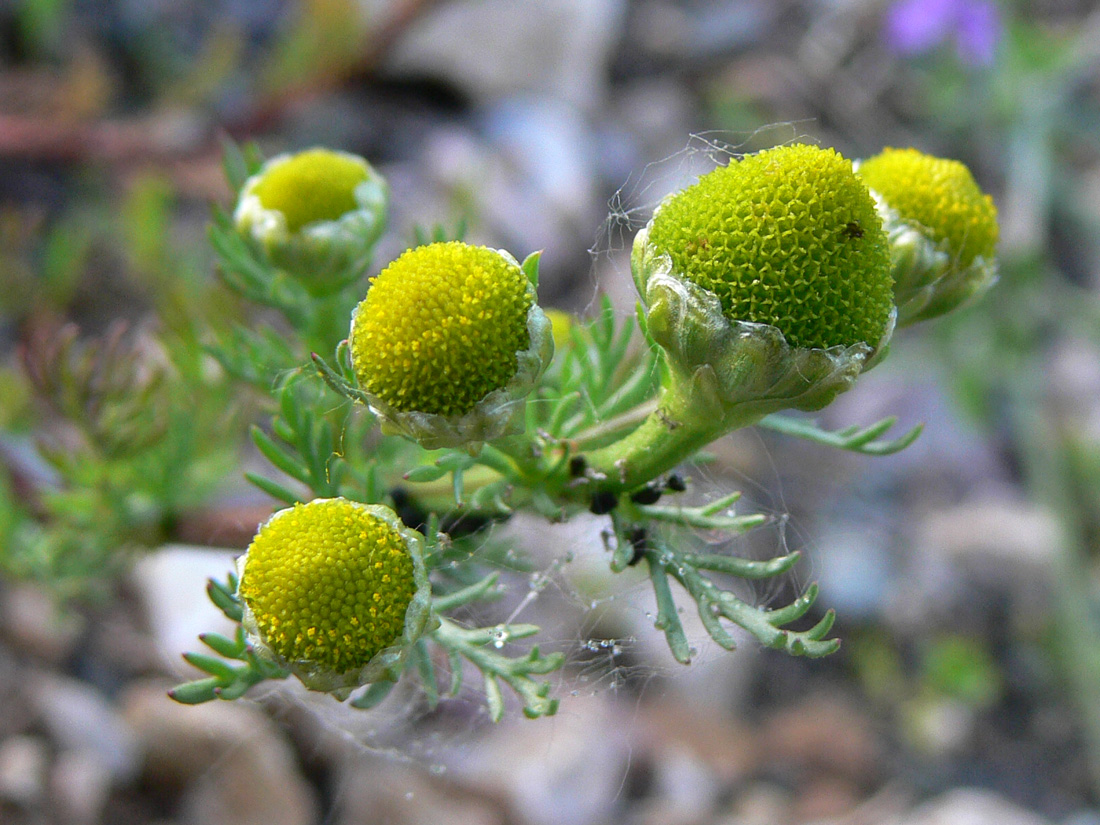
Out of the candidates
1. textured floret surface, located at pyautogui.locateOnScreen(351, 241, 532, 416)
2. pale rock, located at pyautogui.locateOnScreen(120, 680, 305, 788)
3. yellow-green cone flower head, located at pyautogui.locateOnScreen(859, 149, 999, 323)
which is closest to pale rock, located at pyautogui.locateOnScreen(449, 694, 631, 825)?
pale rock, located at pyautogui.locateOnScreen(120, 680, 305, 788)

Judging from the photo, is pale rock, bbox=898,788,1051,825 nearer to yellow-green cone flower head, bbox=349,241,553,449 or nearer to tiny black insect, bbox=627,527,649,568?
tiny black insect, bbox=627,527,649,568

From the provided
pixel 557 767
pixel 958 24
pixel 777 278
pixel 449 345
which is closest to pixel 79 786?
pixel 557 767

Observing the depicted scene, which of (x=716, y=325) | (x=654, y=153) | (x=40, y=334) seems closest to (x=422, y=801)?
(x=40, y=334)

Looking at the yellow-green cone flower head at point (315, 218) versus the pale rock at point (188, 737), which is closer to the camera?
the yellow-green cone flower head at point (315, 218)

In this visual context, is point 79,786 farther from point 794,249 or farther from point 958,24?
point 958,24

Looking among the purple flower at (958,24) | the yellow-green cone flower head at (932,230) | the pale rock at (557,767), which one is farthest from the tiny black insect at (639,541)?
the purple flower at (958,24)

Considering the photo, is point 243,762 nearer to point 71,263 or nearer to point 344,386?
point 71,263

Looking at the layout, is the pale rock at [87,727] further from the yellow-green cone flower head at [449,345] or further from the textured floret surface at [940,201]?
the textured floret surface at [940,201]
